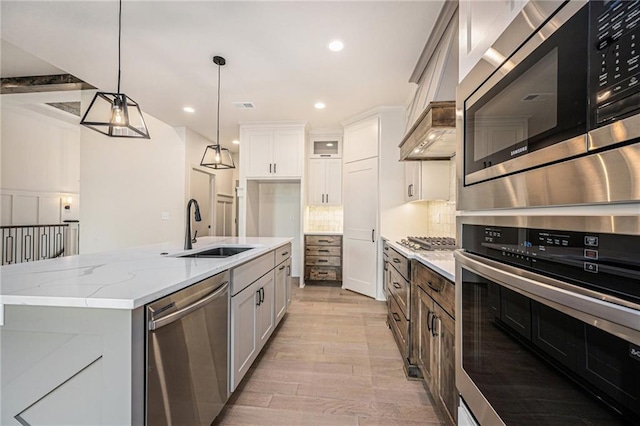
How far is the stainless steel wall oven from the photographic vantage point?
1.31 feet

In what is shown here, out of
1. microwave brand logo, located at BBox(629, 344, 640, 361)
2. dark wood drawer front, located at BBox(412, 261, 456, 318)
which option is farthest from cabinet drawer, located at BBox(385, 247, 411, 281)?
microwave brand logo, located at BBox(629, 344, 640, 361)

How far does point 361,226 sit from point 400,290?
2000 millimetres

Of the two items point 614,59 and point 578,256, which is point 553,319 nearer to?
point 578,256

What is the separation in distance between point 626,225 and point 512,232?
0.90 ft

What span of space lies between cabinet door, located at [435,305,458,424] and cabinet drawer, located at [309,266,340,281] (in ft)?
11.1

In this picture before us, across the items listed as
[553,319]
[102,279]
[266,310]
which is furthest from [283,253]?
[553,319]

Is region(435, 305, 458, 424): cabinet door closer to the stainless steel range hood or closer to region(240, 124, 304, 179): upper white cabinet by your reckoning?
the stainless steel range hood

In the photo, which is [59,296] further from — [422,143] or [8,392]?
[422,143]

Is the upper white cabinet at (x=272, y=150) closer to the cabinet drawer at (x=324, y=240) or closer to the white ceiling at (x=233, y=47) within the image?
the white ceiling at (x=233, y=47)

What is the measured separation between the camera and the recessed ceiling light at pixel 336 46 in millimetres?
2543

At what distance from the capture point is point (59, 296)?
0.92 meters

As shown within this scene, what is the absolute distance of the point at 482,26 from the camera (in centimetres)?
85

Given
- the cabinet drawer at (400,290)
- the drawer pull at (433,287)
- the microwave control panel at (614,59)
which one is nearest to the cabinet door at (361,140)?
the cabinet drawer at (400,290)

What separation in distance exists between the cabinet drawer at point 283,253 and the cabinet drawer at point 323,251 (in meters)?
1.55
